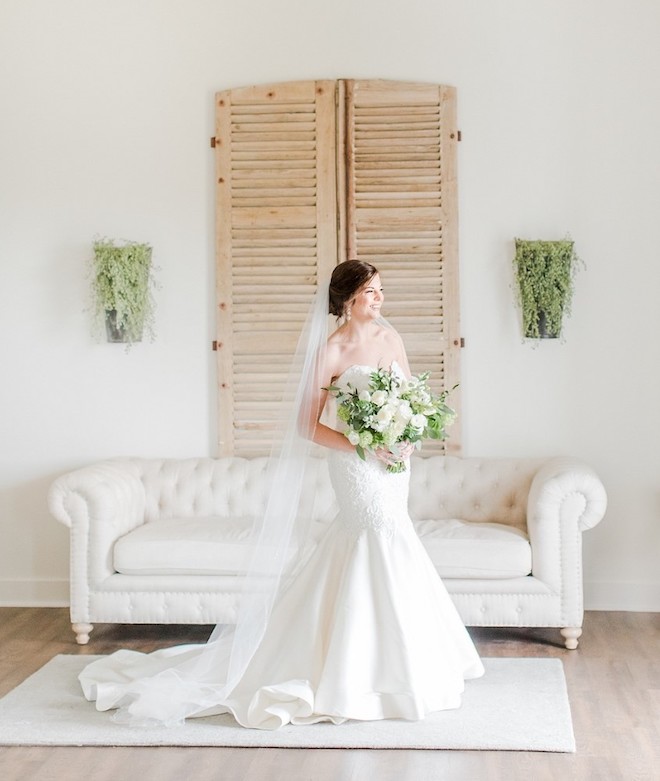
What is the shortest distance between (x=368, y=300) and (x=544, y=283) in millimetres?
1616

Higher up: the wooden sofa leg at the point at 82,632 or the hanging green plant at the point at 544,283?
the hanging green plant at the point at 544,283

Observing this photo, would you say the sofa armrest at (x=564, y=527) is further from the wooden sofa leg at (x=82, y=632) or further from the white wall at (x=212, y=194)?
the wooden sofa leg at (x=82, y=632)

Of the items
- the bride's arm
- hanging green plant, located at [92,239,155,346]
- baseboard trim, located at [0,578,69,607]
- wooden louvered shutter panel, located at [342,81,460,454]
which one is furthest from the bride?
hanging green plant, located at [92,239,155,346]

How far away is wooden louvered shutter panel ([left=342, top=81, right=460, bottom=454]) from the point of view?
216 inches

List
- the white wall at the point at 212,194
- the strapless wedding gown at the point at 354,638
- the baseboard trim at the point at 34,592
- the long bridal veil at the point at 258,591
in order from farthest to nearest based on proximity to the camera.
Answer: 1. the baseboard trim at the point at 34,592
2. the white wall at the point at 212,194
3. the long bridal veil at the point at 258,591
4. the strapless wedding gown at the point at 354,638

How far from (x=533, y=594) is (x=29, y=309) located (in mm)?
2999

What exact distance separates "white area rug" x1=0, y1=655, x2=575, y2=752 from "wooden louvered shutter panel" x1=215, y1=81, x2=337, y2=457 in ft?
6.44

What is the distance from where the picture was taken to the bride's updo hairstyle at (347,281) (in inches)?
157

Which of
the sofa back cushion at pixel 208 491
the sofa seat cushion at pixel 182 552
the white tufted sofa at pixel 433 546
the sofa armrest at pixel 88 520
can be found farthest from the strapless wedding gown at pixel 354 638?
the sofa back cushion at pixel 208 491

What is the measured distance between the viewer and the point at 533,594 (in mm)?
4699

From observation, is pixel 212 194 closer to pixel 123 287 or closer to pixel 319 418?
pixel 123 287

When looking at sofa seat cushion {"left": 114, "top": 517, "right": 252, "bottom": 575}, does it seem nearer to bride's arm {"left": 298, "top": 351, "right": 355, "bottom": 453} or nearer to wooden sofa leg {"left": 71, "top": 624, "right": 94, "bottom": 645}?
wooden sofa leg {"left": 71, "top": 624, "right": 94, "bottom": 645}

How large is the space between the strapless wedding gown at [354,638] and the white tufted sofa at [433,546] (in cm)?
54

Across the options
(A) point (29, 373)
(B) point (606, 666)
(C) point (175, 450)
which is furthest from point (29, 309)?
(B) point (606, 666)
